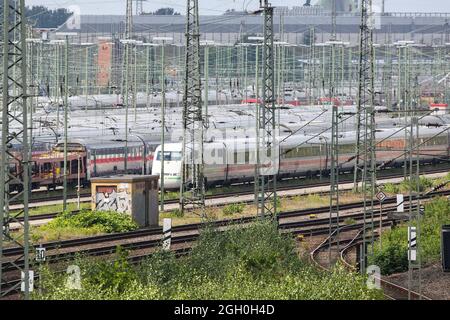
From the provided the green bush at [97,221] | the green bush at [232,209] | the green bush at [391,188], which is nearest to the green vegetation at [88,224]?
the green bush at [97,221]

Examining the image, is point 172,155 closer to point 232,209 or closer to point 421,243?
point 232,209

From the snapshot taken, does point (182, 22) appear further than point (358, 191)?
Yes

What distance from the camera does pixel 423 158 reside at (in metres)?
70.2

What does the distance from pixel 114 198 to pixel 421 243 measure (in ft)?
34.7

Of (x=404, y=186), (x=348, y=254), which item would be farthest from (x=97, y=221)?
(x=404, y=186)

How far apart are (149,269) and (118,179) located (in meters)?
16.6

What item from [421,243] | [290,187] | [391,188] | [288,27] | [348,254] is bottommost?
[290,187]

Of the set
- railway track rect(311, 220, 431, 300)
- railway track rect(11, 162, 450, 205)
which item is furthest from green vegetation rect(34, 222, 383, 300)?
railway track rect(11, 162, 450, 205)

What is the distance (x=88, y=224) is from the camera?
42125 millimetres

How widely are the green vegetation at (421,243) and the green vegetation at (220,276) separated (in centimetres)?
431

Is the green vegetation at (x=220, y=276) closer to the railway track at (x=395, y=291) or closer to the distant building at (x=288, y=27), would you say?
the railway track at (x=395, y=291)

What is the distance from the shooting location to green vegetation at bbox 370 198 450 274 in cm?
3522
